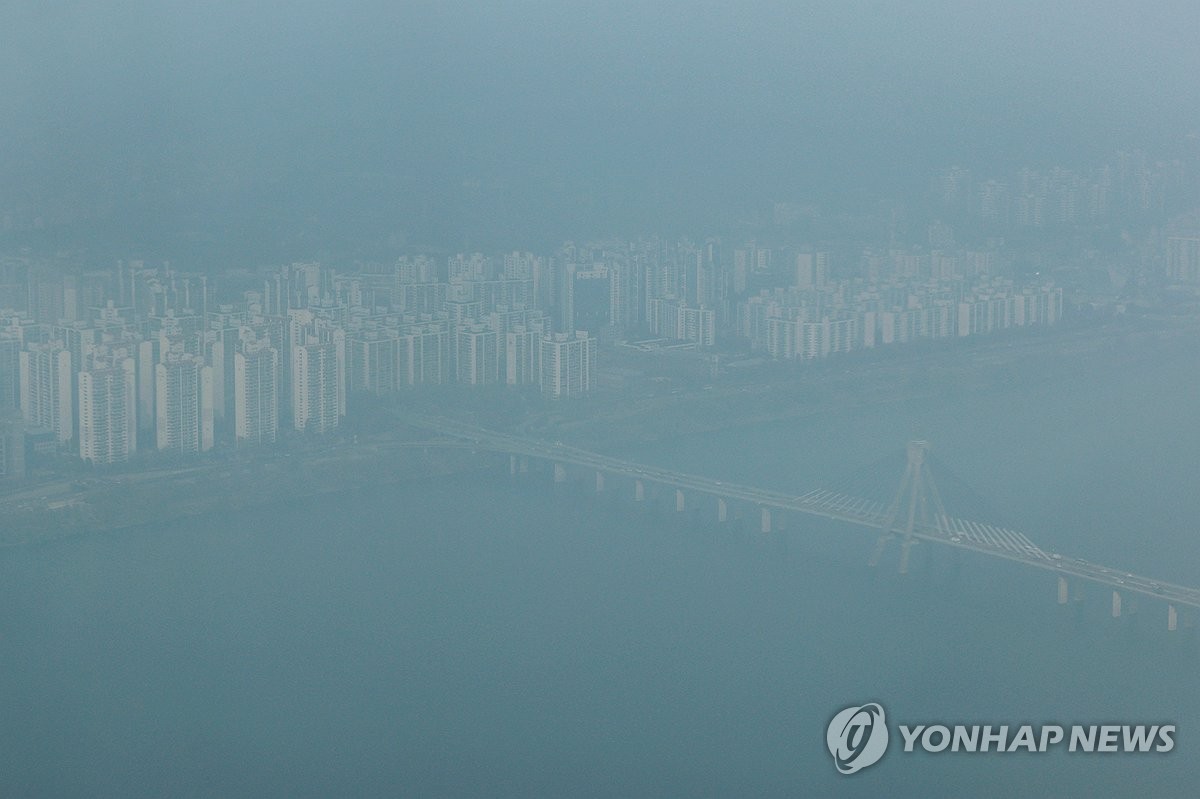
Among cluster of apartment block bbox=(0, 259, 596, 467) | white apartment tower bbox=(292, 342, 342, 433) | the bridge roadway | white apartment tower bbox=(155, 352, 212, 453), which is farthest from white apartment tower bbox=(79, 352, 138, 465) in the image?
the bridge roadway

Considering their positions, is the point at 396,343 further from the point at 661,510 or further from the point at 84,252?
the point at 661,510

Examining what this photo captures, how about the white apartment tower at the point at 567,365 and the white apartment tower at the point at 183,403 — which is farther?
the white apartment tower at the point at 567,365

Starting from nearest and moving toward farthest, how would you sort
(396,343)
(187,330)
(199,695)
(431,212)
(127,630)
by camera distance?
(199,695)
(127,630)
(187,330)
(396,343)
(431,212)

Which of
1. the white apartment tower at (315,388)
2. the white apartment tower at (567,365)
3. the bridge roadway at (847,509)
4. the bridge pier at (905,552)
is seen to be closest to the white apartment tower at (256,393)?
the white apartment tower at (315,388)

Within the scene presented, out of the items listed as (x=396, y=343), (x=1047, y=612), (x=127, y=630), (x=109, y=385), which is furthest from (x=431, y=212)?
(x=1047, y=612)

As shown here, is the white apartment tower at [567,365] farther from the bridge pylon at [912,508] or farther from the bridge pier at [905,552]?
the bridge pier at [905,552]

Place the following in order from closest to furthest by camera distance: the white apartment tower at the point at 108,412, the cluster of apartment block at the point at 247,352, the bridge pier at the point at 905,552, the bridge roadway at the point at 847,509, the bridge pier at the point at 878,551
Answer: the bridge roadway at the point at 847,509, the bridge pier at the point at 905,552, the bridge pier at the point at 878,551, the white apartment tower at the point at 108,412, the cluster of apartment block at the point at 247,352

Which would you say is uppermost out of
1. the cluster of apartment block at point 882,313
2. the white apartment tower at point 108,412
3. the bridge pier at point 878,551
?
the cluster of apartment block at point 882,313

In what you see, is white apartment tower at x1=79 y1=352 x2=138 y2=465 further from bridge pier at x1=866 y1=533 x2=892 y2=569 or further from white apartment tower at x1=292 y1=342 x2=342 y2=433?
bridge pier at x1=866 y1=533 x2=892 y2=569
